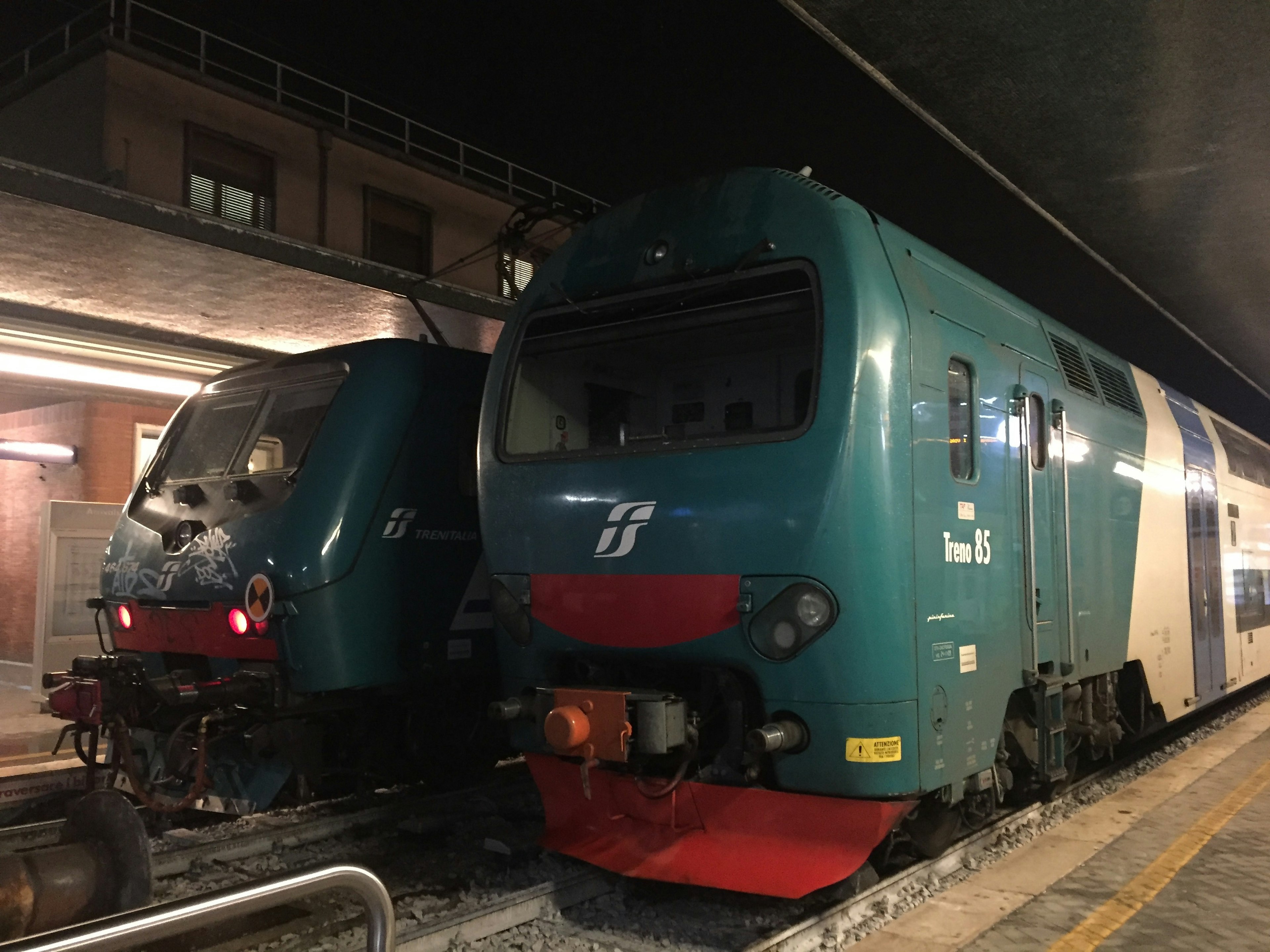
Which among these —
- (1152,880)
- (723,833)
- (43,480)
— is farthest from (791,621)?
(43,480)

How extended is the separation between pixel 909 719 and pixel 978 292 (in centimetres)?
227

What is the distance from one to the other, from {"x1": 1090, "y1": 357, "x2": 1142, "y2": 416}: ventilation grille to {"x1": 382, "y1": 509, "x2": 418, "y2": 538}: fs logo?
4.34m

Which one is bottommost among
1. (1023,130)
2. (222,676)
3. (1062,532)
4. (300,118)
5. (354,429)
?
(222,676)

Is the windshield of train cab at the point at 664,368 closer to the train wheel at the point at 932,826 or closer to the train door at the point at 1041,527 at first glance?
the train door at the point at 1041,527

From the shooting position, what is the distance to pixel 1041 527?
5.50 metres

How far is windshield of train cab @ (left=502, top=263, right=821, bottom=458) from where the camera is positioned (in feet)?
15.3

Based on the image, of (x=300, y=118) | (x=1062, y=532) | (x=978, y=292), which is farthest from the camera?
(x=300, y=118)

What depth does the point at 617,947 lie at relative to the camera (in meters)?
4.38

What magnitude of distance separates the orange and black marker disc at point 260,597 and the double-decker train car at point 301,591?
0.01 m

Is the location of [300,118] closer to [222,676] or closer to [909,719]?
[222,676]

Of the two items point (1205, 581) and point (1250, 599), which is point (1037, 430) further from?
point (1250, 599)

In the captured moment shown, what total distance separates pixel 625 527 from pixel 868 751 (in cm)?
136

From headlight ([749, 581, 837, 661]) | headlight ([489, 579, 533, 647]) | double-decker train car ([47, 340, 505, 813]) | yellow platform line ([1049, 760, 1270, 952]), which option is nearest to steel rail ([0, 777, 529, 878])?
double-decker train car ([47, 340, 505, 813])

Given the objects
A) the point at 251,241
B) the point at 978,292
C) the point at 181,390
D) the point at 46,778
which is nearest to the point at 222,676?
the point at 46,778
